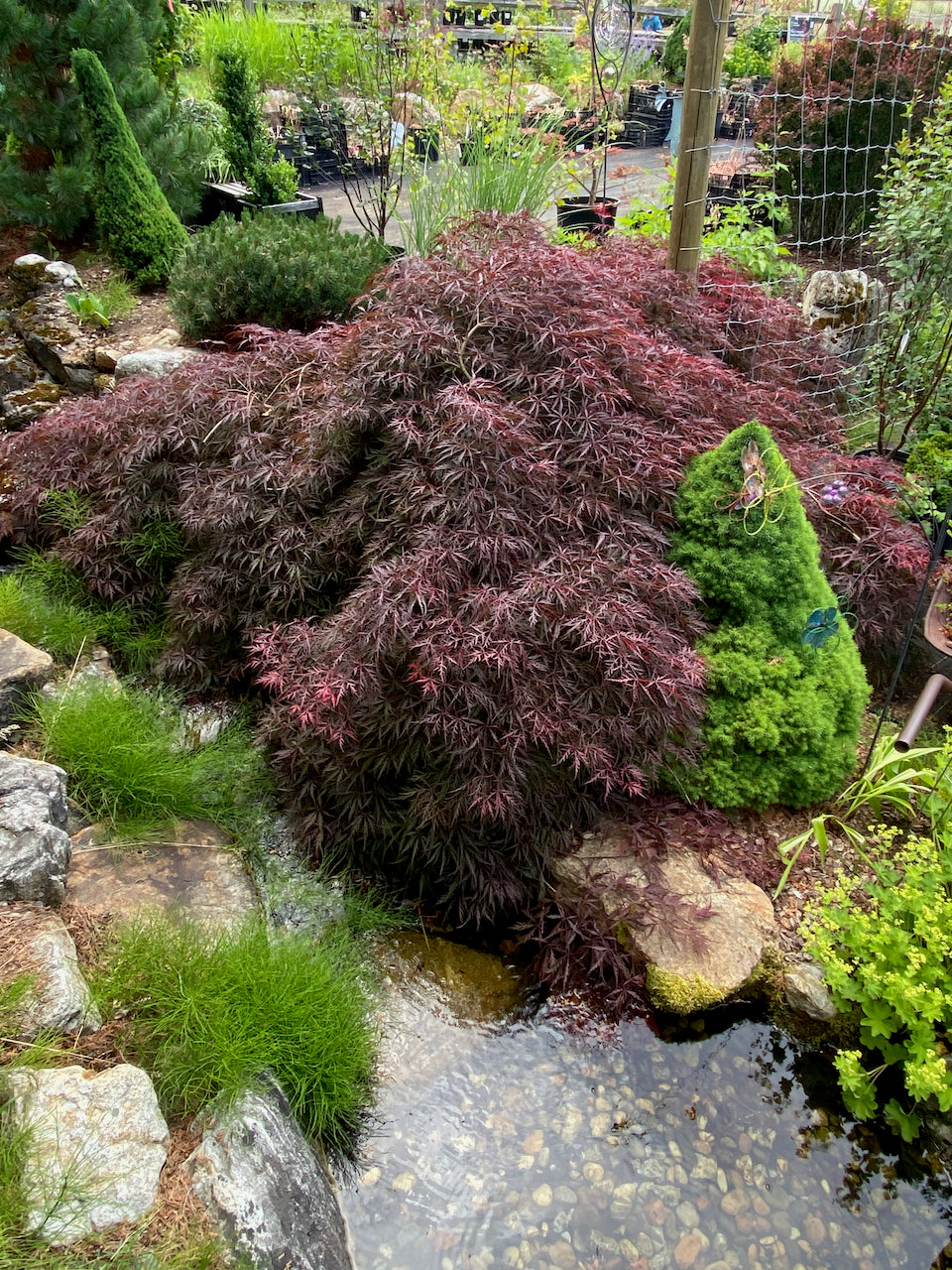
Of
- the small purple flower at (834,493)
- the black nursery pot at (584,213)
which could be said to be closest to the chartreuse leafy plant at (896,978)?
the small purple flower at (834,493)

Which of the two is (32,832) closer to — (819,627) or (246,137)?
(819,627)

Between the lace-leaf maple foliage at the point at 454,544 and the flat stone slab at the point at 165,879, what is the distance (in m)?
0.30

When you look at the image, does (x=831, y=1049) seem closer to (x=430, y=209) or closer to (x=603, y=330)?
(x=603, y=330)

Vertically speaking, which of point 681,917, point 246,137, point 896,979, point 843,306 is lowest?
point 681,917

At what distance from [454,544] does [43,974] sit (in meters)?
1.53

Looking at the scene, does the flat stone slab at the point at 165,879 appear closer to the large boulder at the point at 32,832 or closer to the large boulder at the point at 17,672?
the large boulder at the point at 32,832

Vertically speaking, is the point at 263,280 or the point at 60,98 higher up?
the point at 60,98

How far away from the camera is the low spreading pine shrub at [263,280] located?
14.7ft

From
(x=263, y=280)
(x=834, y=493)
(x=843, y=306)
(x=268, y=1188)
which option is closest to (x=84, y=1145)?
(x=268, y=1188)

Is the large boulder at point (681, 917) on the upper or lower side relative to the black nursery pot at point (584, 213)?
lower

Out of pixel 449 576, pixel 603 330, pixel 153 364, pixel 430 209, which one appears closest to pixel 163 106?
pixel 430 209

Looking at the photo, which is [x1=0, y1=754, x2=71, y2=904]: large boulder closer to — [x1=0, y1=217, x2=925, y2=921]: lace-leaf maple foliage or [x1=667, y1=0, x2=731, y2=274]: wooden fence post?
[x1=0, y1=217, x2=925, y2=921]: lace-leaf maple foliage

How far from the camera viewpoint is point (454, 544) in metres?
2.55

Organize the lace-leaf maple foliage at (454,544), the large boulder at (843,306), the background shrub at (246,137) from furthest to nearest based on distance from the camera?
1. the background shrub at (246,137)
2. the large boulder at (843,306)
3. the lace-leaf maple foliage at (454,544)
